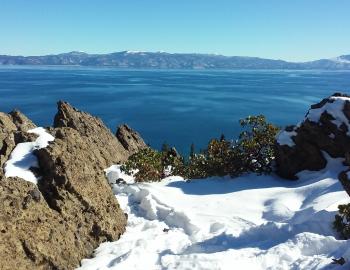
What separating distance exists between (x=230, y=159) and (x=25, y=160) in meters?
12.6

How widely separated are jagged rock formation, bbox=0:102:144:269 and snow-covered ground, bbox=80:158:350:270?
64cm

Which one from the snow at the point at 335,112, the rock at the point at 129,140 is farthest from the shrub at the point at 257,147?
the rock at the point at 129,140

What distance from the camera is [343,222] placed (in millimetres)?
12961

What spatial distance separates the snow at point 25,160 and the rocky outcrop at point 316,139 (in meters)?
12.2

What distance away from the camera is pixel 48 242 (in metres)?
12.2

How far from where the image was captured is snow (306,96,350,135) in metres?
21.9

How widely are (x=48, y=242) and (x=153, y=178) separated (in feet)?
41.4

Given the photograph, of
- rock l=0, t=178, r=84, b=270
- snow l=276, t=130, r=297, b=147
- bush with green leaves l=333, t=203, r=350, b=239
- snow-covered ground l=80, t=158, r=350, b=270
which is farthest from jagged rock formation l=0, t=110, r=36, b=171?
snow l=276, t=130, r=297, b=147

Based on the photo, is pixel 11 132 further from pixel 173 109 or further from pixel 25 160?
pixel 173 109

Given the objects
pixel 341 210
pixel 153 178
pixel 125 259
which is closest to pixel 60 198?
pixel 125 259

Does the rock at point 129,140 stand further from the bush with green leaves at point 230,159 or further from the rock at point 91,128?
the bush with green leaves at point 230,159

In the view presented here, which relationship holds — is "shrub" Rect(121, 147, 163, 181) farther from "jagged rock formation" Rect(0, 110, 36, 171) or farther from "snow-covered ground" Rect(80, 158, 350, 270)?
"jagged rock formation" Rect(0, 110, 36, 171)

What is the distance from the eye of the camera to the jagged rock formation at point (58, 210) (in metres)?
11.6

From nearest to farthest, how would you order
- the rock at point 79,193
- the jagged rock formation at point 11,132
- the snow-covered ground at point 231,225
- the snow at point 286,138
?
1. the snow-covered ground at point 231,225
2. the rock at point 79,193
3. the jagged rock formation at point 11,132
4. the snow at point 286,138
